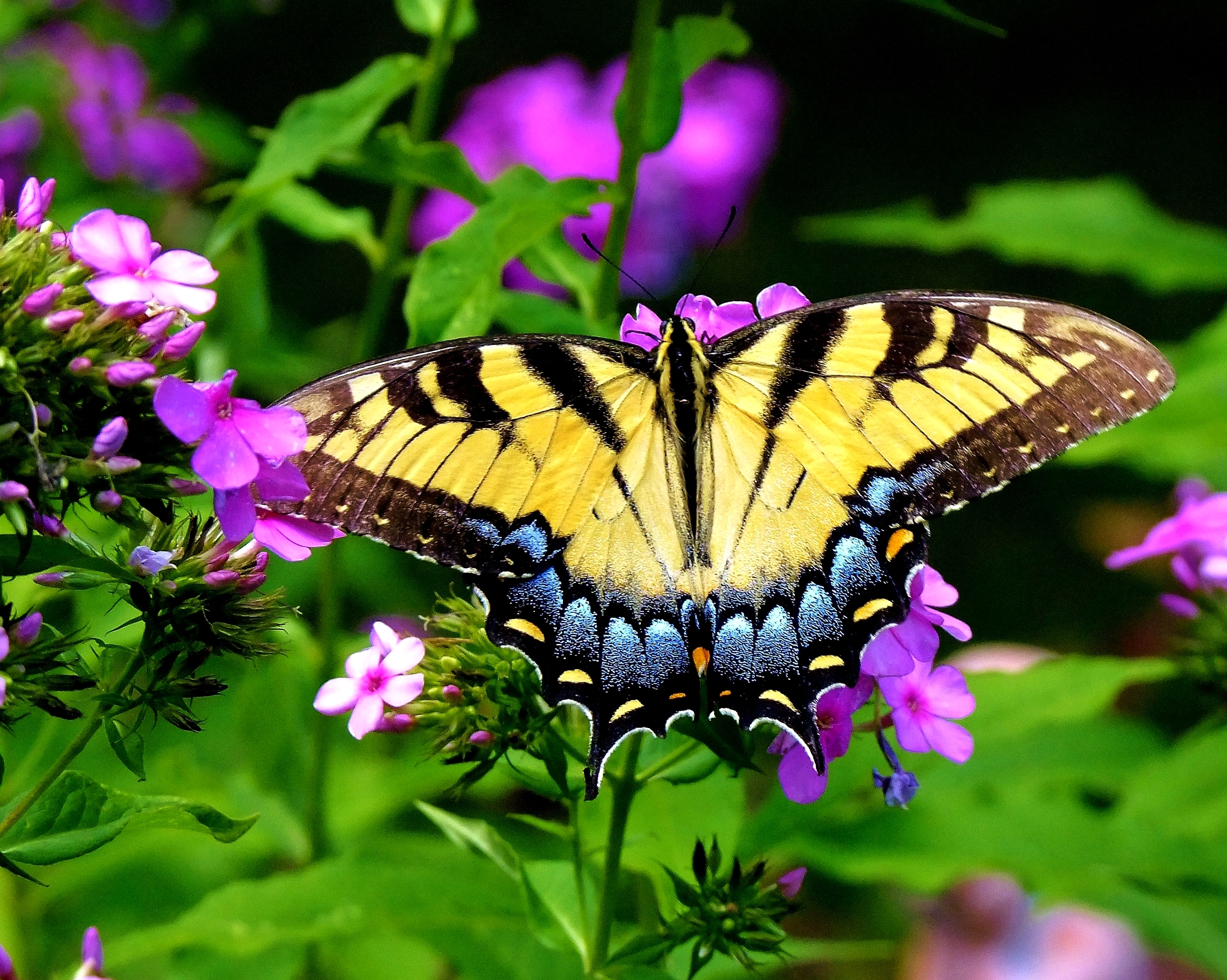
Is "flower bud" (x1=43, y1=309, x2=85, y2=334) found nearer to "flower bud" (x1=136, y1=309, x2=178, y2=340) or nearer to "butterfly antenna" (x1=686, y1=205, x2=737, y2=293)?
"flower bud" (x1=136, y1=309, x2=178, y2=340)

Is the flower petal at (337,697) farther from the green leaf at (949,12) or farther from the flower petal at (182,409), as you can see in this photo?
the green leaf at (949,12)

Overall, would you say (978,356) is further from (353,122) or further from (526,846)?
(526,846)

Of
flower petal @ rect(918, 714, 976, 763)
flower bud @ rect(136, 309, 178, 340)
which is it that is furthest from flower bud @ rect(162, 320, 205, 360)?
flower petal @ rect(918, 714, 976, 763)

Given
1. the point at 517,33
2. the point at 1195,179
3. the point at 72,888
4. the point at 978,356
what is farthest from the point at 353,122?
the point at 1195,179

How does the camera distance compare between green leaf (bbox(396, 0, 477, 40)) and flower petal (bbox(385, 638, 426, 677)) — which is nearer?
flower petal (bbox(385, 638, 426, 677))

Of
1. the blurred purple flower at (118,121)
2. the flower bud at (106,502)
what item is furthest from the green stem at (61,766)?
the blurred purple flower at (118,121)

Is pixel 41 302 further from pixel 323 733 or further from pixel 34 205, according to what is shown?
pixel 323 733
